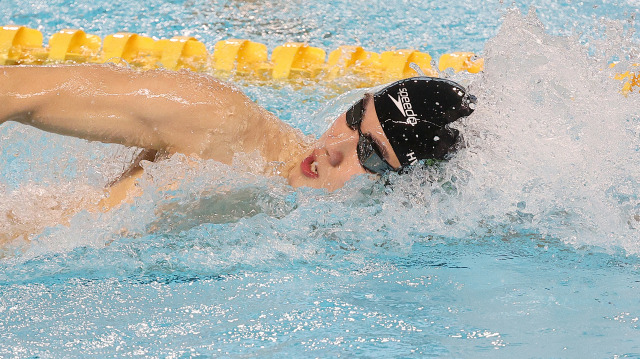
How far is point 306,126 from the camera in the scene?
3.00 m

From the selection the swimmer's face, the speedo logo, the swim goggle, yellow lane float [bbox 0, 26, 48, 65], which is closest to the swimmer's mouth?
the swimmer's face

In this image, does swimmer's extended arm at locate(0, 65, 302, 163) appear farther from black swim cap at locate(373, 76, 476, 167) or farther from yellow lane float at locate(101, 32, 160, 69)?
yellow lane float at locate(101, 32, 160, 69)

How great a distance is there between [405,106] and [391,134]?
83mm

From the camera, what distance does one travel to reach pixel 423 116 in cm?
182

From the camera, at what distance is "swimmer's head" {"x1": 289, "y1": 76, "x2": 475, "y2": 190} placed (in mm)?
1829

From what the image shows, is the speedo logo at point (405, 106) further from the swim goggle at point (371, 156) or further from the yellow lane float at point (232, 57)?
the yellow lane float at point (232, 57)

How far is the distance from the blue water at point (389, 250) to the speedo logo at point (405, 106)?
139mm

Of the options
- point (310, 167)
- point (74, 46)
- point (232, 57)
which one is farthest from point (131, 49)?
point (310, 167)

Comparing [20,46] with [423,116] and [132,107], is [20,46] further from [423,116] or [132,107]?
[423,116]

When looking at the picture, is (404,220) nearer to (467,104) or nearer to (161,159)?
(467,104)

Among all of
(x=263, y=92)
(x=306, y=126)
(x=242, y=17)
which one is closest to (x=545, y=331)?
(x=306, y=126)

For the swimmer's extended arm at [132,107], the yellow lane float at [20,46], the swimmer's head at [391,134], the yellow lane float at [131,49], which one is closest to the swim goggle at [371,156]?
the swimmer's head at [391,134]

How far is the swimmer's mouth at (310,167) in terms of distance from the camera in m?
1.89

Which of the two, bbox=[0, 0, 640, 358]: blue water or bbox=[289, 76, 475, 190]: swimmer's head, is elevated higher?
bbox=[289, 76, 475, 190]: swimmer's head
